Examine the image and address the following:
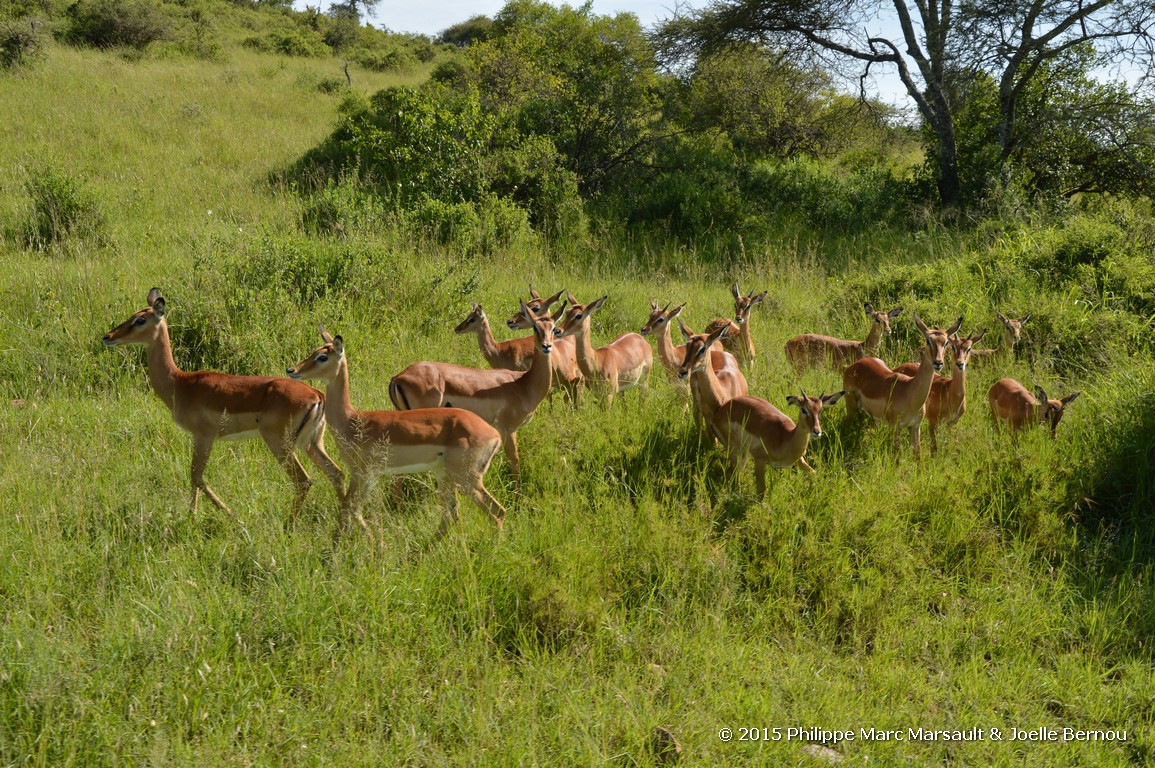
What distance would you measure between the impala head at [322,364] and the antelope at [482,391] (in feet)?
2.38

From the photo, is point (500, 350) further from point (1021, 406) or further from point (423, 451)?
point (1021, 406)

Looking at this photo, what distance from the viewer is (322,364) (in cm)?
454

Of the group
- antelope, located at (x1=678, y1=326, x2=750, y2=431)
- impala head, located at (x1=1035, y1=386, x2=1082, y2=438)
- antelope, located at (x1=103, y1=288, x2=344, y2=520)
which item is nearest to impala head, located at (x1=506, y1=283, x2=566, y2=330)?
antelope, located at (x1=678, y1=326, x2=750, y2=431)

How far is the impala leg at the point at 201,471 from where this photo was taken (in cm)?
445

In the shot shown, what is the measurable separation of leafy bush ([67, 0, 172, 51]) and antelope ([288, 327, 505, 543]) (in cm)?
1893

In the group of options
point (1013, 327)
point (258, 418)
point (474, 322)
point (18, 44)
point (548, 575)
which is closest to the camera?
point (548, 575)

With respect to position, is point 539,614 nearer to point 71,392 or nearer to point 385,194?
point 71,392

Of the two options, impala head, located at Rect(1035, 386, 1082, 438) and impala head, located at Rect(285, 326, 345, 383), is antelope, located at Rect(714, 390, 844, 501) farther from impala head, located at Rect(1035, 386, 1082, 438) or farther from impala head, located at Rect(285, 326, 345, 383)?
impala head, located at Rect(285, 326, 345, 383)

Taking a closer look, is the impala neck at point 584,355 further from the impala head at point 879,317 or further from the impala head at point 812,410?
the impala head at point 879,317

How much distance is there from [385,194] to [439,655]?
8550mm

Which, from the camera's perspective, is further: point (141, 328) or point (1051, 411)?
point (1051, 411)

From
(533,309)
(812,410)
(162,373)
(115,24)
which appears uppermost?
(115,24)

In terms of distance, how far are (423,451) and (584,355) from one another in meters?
2.30

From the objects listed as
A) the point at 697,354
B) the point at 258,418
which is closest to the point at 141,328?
the point at 258,418
